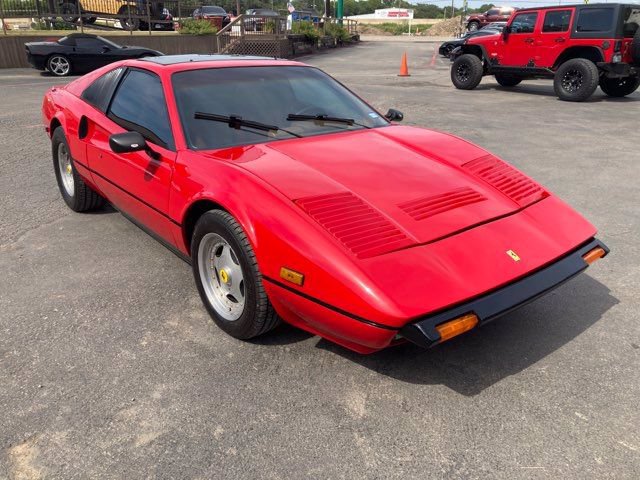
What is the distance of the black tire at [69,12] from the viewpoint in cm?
2148

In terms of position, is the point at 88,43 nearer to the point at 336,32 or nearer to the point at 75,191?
the point at 75,191

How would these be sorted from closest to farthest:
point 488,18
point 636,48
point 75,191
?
point 75,191
point 636,48
point 488,18

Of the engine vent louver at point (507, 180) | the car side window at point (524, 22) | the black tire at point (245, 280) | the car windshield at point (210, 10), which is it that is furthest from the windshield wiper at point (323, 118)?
the car windshield at point (210, 10)

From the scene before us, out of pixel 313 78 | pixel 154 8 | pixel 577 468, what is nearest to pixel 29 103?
pixel 313 78

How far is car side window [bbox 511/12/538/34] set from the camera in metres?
12.2

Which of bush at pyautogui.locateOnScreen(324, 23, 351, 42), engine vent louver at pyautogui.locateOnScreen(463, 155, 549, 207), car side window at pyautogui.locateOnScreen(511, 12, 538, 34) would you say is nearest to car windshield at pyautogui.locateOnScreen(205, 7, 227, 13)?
bush at pyautogui.locateOnScreen(324, 23, 351, 42)

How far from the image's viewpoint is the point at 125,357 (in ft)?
8.77

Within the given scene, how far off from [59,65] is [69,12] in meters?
8.37

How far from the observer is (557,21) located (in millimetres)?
11797

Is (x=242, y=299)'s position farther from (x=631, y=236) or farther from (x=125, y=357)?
(x=631, y=236)

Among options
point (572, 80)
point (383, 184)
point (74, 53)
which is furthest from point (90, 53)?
point (383, 184)

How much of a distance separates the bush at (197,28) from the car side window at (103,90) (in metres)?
19.4

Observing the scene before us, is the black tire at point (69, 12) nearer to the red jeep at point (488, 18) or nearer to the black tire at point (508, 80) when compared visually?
the black tire at point (508, 80)

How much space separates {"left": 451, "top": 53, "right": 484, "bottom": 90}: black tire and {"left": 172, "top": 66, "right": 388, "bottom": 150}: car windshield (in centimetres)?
1090
